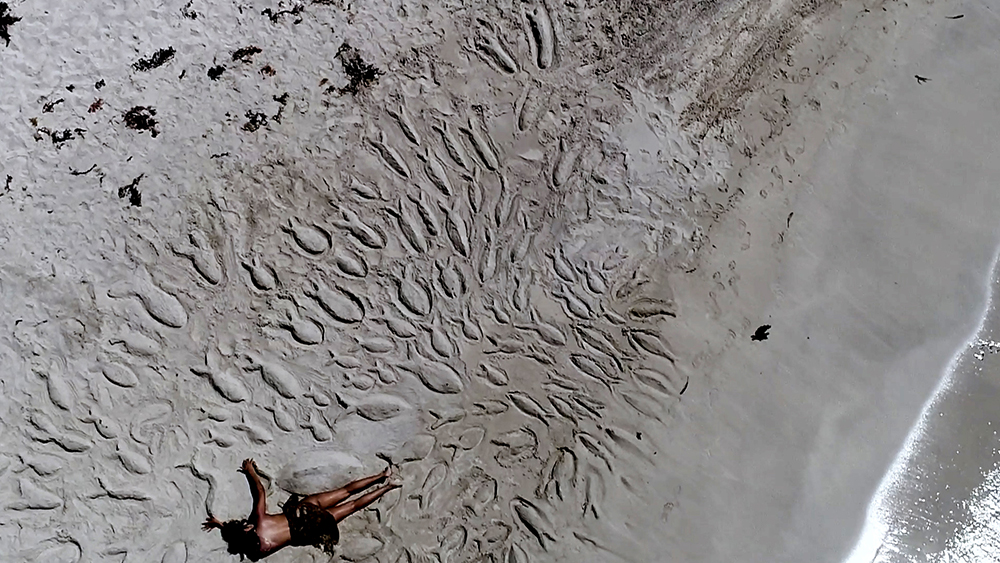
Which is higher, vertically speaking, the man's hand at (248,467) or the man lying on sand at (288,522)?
the man's hand at (248,467)

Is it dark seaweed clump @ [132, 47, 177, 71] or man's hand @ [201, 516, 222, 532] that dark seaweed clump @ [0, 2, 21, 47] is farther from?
man's hand @ [201, 516, 222, 532]

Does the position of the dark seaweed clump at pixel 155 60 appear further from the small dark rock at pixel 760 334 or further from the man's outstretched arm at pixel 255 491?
the small dark rock at pixel 760 334

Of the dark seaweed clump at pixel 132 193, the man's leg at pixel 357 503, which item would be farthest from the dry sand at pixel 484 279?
the man's leg at pixel 357 503

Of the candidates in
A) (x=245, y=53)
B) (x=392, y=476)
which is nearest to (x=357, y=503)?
(x=392, y=476)

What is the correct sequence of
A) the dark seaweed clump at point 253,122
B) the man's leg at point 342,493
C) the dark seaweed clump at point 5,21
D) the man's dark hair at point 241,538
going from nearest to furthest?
1. the man's dark hair at point 241,538
2. the man's leg at point 342,493
3. the dark seaweed clump at point 5,21
4. the dark seaweed clump at point 253,122

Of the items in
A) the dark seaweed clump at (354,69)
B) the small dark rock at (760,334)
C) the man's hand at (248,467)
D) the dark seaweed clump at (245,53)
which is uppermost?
→ the dark seaweed clump at (245,53)

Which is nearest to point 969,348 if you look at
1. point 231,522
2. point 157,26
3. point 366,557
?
point 366,557

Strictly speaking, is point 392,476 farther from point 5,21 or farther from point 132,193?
point 5,21

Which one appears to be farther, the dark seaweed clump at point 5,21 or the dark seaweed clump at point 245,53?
the dark seaweed clump at point 245,53

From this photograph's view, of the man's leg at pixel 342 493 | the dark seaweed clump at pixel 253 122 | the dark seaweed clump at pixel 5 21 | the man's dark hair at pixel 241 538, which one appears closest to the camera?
the man's dark hair at pixel 241 538
